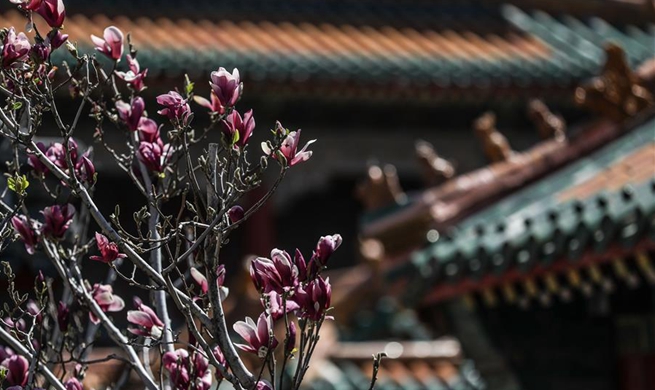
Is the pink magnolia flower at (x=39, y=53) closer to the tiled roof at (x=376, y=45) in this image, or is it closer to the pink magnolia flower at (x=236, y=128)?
the pink magnolia flower at (x=236, y=128)

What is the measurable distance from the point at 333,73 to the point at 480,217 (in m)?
4.94

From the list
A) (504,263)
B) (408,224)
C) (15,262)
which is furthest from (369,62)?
(15,262)

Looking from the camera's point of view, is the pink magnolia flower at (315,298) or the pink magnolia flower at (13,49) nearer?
the pink magnolia flower at (315,298)

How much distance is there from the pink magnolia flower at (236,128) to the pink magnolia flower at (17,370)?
A: 701 mm

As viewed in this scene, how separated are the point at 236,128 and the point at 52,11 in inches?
20.1

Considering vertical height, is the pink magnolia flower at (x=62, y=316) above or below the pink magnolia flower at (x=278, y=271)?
below

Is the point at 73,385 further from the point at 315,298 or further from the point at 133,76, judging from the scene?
the point at 133,76

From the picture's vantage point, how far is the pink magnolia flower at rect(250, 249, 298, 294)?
11.6 ft

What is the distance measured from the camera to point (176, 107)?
3.64 m

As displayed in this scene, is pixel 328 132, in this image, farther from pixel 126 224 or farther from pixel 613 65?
pixel 613 65

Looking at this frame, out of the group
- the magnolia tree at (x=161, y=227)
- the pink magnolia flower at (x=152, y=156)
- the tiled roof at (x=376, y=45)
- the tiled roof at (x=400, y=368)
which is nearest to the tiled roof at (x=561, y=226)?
the tiled roof at (x=400, y=368)

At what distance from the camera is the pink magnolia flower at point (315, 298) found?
3541 mm

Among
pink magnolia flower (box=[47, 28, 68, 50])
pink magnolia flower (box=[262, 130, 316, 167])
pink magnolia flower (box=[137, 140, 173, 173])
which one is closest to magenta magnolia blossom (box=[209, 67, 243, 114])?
pink magnolia flower (box=[262, 130, 316, 167])

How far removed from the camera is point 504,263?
682cm
